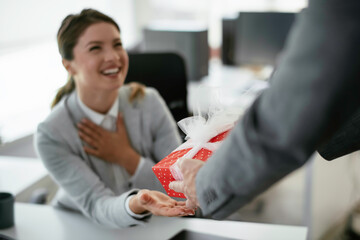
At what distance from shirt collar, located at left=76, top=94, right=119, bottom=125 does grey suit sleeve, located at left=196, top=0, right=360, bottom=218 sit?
25.1 inches

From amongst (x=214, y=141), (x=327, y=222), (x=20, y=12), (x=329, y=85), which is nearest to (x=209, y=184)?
(x=214, y=141)

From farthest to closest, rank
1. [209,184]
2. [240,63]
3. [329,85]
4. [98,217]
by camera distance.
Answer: [240,63] → [98,217] → [209,184] → [329,85]

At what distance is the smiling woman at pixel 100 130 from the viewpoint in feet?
2.97

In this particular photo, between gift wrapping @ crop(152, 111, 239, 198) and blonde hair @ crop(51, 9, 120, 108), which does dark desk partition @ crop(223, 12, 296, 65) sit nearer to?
blonde hair @ crop(51, 9, 120, 108)

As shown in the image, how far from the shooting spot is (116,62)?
0.92 m

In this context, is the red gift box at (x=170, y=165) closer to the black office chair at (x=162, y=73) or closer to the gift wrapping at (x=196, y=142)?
the gift wrapping at (x=196, y=142)

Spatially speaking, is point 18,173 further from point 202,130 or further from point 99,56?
point 202,130

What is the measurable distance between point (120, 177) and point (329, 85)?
74 centimetres

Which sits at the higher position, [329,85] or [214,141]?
[329,85]

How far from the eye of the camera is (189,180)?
661mm

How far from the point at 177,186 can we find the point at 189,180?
4 cm

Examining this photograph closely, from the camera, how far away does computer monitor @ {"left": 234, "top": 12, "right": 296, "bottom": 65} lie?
108 inches

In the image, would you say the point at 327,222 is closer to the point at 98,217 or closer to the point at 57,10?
the point at 98,217

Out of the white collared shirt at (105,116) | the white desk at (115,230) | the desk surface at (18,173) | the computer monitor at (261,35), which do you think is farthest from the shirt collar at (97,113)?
the computer monitor at (261,35)
